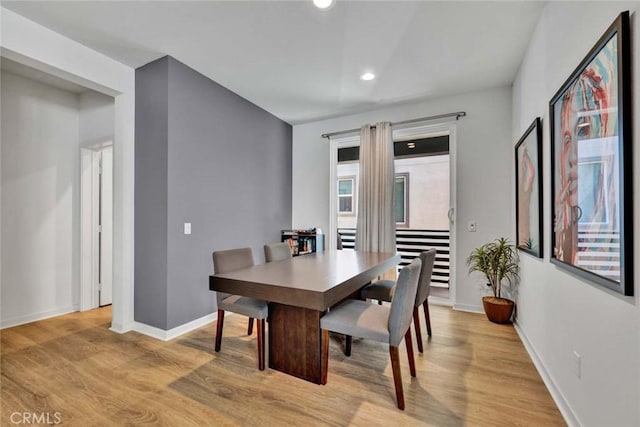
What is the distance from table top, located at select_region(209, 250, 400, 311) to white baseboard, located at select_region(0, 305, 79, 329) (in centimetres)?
257

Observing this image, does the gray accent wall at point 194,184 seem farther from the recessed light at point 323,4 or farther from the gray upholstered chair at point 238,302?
the recessed light at point 323,4

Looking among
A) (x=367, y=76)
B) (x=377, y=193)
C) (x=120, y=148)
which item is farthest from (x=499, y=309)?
(x=120, y=148)

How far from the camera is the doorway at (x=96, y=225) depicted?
3.49 meters

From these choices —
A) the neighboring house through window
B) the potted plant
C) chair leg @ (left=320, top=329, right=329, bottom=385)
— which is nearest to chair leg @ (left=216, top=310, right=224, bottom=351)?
chair leg @ (left=320, top=329, right=329, bottom=385)

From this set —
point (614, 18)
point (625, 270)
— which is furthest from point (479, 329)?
point (614, 18)

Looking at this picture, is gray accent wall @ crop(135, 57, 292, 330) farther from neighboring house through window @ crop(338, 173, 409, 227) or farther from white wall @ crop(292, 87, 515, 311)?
white wall @ crop(292, 87, 515, 311)

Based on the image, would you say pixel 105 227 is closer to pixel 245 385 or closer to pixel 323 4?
pixel 245 385

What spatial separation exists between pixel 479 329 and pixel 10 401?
3614mm

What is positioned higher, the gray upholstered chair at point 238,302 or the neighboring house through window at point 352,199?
the neighboring house through window at point 352,199

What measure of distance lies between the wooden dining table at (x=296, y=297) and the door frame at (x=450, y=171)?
1.76m

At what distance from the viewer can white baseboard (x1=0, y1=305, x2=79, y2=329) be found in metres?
2.91

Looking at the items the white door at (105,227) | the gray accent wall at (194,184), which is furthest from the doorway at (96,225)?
the gray accent wall at (194,184)

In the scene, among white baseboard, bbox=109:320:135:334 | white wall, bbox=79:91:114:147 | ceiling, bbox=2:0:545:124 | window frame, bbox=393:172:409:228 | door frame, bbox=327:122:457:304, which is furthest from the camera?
window frame, bbox=393:172:409:228

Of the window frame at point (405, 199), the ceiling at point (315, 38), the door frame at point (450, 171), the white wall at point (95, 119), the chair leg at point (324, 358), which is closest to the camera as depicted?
the chair leg at point (324, 358)
